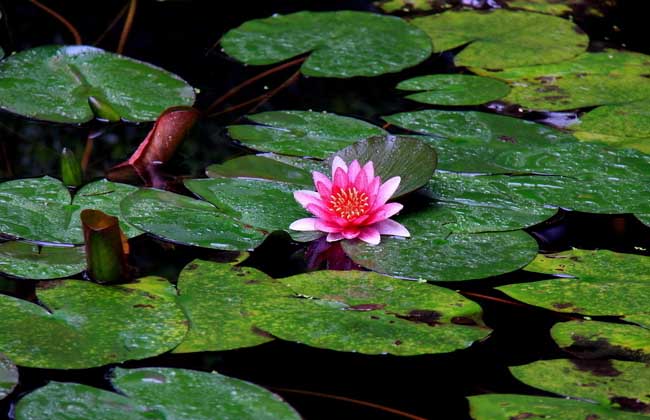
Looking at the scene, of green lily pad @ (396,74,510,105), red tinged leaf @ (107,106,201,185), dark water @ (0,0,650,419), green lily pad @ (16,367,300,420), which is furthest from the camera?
green lily pad @ (396,74,510,105)

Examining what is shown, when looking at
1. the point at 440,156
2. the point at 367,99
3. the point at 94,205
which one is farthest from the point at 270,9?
the point at 94,205

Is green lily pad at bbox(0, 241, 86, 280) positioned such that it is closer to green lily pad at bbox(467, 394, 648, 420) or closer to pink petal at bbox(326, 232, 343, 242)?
pink petal at bbox(326, 232, 343, 242)

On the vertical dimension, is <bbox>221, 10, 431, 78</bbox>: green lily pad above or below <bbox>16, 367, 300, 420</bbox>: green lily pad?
above

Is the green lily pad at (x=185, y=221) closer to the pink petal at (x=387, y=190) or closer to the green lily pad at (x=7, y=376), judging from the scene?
the pink petal at (x=387, y=190)

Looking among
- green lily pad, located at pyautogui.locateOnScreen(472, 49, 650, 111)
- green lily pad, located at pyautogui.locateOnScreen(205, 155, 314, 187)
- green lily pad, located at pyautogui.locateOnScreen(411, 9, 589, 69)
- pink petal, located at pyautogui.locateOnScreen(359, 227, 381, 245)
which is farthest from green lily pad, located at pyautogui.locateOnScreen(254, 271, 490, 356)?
green lily pad, located at pyautogui.locateOnScreen(411, 9, 589, 69)

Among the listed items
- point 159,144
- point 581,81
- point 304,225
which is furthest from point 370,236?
point 581,81

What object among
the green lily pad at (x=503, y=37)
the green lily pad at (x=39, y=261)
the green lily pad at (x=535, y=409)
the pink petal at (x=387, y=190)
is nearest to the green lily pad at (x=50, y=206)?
the green lily pad at (x=39, y=261)

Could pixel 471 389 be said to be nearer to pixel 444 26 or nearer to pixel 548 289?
pixel 548 289
